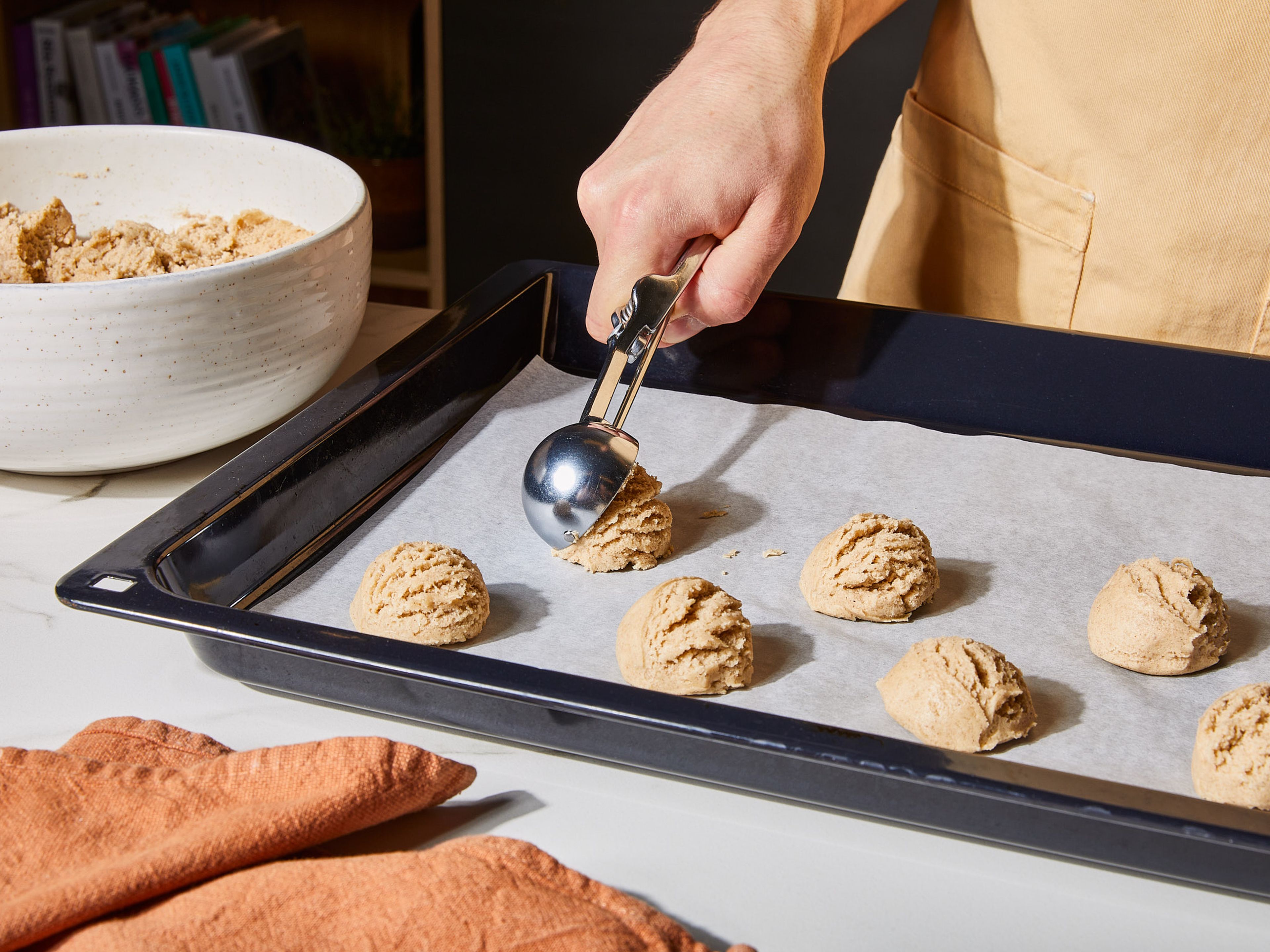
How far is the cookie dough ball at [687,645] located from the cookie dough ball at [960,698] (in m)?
0.10

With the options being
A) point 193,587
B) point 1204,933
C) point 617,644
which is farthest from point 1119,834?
point 193,587

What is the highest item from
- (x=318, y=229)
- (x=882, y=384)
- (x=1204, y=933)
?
(x=318, y=229)

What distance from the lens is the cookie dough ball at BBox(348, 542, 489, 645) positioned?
77cm

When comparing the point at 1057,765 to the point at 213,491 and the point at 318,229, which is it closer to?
the point at 213,491

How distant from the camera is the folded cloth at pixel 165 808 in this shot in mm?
536

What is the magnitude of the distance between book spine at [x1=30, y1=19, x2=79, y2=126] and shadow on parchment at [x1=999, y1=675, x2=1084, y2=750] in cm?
239

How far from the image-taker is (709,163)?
3.09 ft

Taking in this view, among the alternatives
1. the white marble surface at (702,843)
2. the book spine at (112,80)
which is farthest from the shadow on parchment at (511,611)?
the book spine at (112,80)

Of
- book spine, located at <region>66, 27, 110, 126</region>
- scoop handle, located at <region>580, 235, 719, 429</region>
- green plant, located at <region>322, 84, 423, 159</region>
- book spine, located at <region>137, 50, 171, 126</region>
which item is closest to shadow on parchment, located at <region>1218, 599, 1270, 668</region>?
scoop handle, located at <region>580, 235, 719, 429</region>

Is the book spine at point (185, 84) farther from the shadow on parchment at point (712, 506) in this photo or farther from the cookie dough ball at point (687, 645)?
the cookie dough ball at point (687, 645)

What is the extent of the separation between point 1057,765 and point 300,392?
25.9 inches

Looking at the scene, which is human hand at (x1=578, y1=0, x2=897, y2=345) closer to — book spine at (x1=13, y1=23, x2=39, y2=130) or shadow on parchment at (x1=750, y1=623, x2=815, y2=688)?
shadow on parchment at (x1=750, y1=623, x2=815, y2=688)

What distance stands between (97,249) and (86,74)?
1.79 meters

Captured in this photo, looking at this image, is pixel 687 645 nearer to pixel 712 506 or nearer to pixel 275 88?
pixel 712 506
